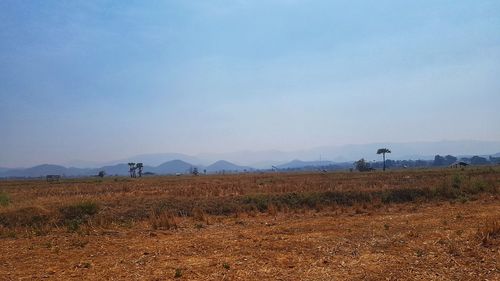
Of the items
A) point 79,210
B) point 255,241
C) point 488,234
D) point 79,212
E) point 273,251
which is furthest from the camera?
point 79,210

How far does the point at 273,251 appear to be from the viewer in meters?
13.1

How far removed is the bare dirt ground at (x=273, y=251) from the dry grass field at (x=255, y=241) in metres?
0.03

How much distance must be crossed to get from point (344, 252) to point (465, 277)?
3343 mm

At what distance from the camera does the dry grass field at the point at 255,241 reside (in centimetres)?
1099

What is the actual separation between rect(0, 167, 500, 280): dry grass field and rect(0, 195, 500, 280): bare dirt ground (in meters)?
0.03

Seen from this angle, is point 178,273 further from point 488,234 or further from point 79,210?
point 79,210

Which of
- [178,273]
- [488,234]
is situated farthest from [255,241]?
[488,234]

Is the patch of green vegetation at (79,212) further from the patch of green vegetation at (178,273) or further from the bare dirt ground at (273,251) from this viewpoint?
the patch of green vegetation at (178,273)

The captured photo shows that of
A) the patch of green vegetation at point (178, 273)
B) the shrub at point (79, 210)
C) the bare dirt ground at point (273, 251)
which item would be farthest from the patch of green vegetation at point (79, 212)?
the patch of green vegetation at point (178, 273)

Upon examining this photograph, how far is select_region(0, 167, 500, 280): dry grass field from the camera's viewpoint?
11.0 meters

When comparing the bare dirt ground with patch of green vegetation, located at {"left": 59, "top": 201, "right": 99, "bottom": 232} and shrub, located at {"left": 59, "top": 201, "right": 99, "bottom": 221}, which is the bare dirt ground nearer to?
patch of green vegetation, located at {"left": 59, "top": 201, "right": 99, "bottom": 232}

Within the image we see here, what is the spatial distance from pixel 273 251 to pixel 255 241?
1.66 metres

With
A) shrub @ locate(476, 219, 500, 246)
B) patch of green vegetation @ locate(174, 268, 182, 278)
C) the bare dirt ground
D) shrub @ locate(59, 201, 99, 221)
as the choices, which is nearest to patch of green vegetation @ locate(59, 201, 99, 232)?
shrub @ locate(59, 201, 99, 221)

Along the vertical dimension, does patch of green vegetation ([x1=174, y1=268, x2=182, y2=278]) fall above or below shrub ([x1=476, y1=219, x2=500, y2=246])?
below
